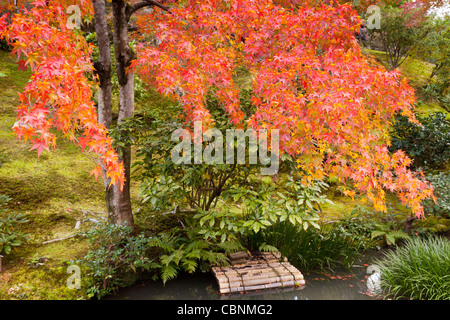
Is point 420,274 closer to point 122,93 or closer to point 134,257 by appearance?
point 134,257

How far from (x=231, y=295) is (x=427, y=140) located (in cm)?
535

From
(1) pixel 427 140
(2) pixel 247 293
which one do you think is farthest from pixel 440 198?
(2) pixel 247 293

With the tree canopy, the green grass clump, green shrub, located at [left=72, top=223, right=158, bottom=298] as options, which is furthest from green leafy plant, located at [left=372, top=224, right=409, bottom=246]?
green shrub, located at [left=72, top=223, right=158, bottom=298]

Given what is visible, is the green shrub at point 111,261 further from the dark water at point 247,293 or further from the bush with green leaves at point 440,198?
the bush with green leaves at point 440,198

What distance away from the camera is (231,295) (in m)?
3.58

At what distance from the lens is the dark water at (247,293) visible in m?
3.54

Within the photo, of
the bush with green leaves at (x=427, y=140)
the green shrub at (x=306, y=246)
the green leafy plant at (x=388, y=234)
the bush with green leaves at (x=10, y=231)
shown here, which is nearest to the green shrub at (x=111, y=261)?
the bush with green leaves at (x=10, y=231)

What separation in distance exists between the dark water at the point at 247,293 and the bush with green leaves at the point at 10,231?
4.27 ft

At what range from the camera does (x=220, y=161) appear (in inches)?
136

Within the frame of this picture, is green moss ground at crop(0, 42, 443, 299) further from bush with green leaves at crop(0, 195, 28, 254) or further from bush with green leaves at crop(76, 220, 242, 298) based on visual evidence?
bush with green leaves at crop(76, 220, 242, 298)

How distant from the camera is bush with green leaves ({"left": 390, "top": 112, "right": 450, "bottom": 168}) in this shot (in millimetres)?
6383

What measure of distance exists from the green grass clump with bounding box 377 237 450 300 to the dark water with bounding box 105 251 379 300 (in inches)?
12.2

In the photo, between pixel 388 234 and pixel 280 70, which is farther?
pixel 388 234

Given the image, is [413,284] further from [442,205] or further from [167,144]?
[167,144]
